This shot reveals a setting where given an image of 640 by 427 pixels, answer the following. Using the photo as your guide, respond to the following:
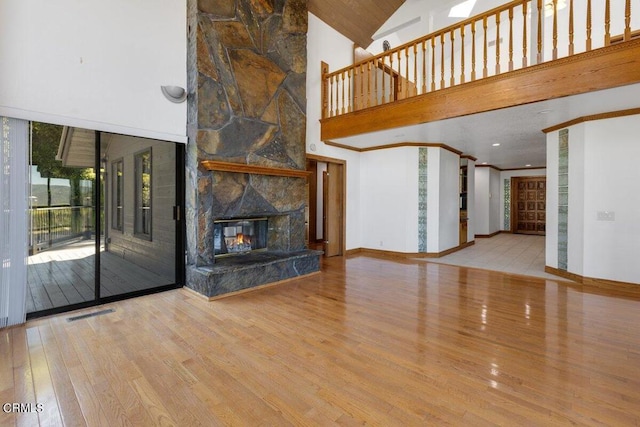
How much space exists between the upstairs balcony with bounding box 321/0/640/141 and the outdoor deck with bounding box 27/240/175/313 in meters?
3.95

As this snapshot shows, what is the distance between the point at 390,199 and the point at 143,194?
4.60 metres

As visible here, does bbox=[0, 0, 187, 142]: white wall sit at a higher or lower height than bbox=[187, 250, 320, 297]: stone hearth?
higher

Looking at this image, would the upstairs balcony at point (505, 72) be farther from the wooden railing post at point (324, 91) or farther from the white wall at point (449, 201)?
the white wall at point (449, 201)

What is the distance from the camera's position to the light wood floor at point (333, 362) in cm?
168

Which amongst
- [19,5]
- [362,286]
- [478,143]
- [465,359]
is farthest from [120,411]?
[478,143]

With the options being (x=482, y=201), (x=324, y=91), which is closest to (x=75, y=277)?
(x=324, y=91)

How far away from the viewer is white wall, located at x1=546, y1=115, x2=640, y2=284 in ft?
13.0

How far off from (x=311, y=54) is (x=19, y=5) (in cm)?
402

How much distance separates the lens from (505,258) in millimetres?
6188

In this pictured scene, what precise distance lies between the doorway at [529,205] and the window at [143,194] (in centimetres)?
1130

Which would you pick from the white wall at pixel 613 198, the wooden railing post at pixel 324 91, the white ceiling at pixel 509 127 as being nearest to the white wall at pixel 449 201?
the white ceiling at pixel 509 127

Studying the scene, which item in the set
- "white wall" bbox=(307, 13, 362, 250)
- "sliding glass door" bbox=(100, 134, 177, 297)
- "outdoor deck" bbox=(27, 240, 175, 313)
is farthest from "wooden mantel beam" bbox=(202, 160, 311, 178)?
"outdoor deck" bbox=(27, 240, 175, 313)

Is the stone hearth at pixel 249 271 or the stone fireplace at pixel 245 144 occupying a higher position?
the stone fireplace at pixel 245 144

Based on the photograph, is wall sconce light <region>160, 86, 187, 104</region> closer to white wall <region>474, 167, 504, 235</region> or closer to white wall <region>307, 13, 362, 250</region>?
white wall <region>307, 13, 362, 250</region>
